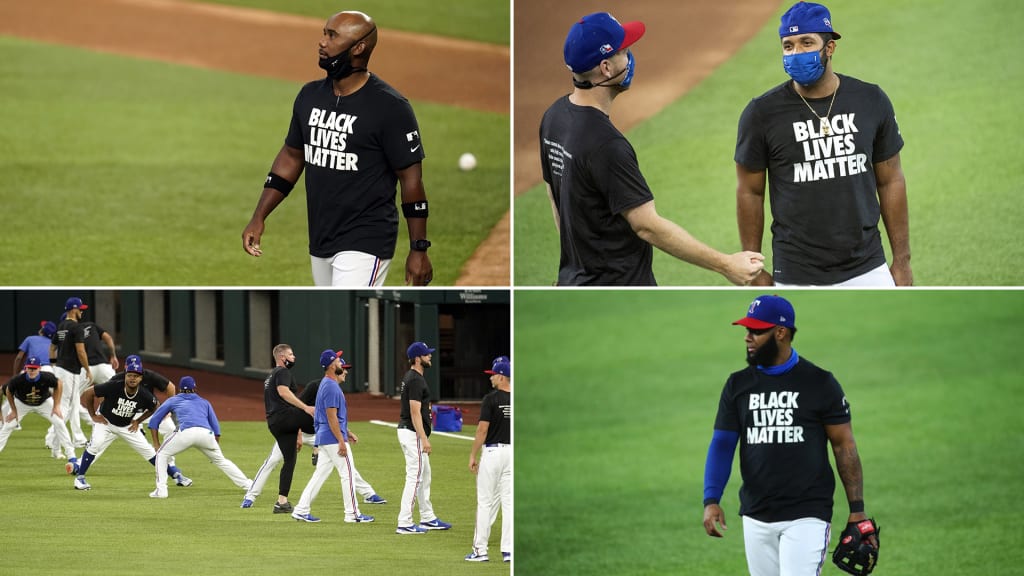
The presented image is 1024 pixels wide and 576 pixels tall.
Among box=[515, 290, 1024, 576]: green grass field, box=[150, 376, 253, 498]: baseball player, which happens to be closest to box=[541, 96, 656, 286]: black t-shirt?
box=[150, 376, 253, 498]: baseball player

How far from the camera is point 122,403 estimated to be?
20.2 ft

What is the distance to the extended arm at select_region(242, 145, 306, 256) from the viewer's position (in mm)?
5598

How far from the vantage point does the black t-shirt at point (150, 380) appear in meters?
6.14

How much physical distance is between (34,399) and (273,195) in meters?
1.60

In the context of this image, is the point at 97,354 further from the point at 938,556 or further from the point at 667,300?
the point at 667,300

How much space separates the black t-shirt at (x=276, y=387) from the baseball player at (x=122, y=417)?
536mm

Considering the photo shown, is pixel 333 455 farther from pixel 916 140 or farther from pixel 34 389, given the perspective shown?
pixel 916 140

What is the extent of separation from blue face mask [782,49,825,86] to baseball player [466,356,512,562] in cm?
180

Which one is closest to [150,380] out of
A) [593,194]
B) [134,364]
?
[134,364]

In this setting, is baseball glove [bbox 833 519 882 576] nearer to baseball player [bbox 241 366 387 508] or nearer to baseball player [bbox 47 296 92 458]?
baseball player [bbox 241 366 387 508]

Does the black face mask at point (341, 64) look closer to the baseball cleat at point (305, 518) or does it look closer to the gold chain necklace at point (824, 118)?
the gold chain necklace at point (824, 118)

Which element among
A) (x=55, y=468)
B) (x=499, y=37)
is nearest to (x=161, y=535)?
(x=55, y=468)

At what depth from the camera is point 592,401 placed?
478 inches

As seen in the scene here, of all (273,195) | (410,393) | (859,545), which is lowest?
(859,545)
